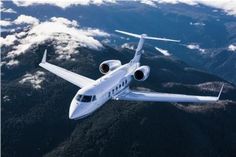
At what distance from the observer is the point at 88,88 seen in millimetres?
105438

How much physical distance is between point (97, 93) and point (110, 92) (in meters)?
8.60

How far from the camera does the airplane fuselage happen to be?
10138 centimetres

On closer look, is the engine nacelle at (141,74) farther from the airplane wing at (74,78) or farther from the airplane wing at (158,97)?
the airplane wing at (74,78)

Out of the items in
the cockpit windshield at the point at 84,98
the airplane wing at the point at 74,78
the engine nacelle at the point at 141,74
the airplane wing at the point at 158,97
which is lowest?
the airplane wing at the point at 74,78

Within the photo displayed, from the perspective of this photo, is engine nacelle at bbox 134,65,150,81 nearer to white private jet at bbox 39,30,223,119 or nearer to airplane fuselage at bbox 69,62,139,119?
white private jet at bbox 39,30,223,119

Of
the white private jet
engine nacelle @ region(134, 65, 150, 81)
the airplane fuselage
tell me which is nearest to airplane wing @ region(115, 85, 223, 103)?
the white private jet

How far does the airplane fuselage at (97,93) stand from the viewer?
101375mm

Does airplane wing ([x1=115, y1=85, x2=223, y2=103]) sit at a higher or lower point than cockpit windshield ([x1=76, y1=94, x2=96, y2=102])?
lower

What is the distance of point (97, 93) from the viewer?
105562 mm

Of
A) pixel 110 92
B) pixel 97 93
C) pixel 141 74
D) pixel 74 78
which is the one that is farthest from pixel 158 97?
pixel 74 78

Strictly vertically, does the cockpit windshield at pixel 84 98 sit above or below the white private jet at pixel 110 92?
above

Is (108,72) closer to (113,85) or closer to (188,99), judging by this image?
(113,85)

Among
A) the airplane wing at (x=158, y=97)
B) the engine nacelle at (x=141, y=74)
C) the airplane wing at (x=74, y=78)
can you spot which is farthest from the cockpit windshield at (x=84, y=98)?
the engine nacelle at (x=141, y=74)

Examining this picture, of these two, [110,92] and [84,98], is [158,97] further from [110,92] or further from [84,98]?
[84,98]
